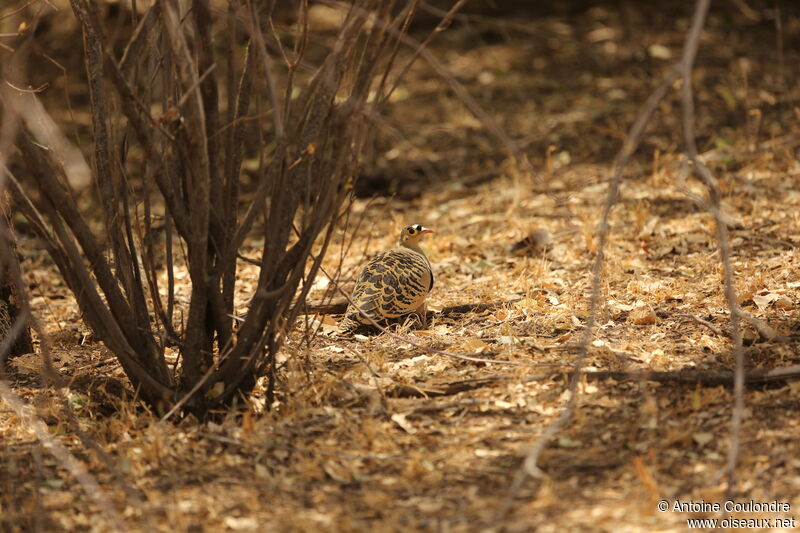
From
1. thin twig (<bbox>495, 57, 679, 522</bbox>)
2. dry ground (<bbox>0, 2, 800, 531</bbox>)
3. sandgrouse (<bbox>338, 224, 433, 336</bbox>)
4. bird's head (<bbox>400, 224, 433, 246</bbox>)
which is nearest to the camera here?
thin twig (<bbox>495, 57, 679, 522</bbox>)

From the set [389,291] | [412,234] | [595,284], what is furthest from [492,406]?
[412,234]

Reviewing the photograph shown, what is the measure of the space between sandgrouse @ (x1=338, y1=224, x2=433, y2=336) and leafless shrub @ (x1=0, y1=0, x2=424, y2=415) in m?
0.83

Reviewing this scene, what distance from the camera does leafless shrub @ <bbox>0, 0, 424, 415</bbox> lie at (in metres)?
2.96

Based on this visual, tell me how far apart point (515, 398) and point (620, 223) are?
2.65m

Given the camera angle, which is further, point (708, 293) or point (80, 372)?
point (708, 293)

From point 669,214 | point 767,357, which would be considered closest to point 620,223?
point 669,214

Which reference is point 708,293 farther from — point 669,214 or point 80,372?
point 80,372

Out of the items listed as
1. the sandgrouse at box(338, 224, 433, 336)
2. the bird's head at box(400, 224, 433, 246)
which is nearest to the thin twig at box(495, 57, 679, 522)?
the sandgrouse at box(338, 224, 433, 336)

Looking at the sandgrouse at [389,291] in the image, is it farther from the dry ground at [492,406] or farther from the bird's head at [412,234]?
the bird's head at [412,234]

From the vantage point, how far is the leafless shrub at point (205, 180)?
296 cm

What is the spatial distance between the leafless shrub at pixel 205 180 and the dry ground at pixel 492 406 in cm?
23

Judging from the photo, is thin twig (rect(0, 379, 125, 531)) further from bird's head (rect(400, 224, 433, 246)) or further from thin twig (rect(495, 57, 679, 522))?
bird's head (rect(400, 224, 433, 246))

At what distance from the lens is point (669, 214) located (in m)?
5.75

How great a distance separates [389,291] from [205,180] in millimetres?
1470
